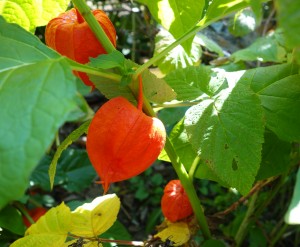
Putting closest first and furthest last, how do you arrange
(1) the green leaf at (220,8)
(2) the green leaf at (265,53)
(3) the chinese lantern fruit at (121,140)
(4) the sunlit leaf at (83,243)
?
1. (3) the chinese lantern fruit at (121,140)
2. (1) the green leaf at (220,8)
3. (4) the sunlit leaf at (83,243)
4. (2) the green leaf at (265,53)

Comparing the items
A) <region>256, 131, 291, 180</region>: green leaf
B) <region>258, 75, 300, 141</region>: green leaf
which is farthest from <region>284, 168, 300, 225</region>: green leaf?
<region>256, 131, 291, 180</region>: green leaf

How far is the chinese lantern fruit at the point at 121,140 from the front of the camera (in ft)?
2.32

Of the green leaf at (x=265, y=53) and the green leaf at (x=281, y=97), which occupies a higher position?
the green leaf at (x=281, y=97)

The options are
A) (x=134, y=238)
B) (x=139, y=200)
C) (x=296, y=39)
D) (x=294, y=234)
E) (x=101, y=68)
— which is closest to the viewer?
(x=296, y=39)

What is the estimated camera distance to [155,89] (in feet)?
2.88

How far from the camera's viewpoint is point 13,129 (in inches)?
21.2

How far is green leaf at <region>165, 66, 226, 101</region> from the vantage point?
0.98m

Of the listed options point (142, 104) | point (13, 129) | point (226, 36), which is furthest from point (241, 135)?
point (226, 36)

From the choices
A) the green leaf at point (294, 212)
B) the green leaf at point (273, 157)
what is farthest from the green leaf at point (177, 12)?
the green leaf at point (294, 212)

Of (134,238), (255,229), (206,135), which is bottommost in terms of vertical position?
(134,238)

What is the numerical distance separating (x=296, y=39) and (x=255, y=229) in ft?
4.24

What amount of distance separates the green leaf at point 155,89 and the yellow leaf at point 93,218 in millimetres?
222

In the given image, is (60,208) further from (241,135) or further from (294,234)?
(294,234)

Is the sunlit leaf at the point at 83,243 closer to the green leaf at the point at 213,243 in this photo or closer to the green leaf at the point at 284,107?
the green leaf at the point at 213,243
